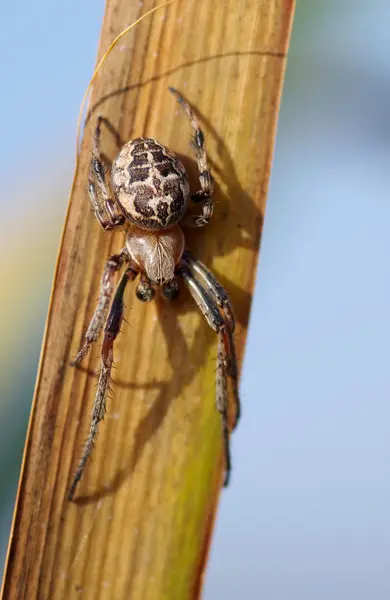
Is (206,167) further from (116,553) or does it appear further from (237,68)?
(116,553)

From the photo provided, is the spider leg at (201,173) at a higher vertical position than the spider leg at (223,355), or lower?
higher

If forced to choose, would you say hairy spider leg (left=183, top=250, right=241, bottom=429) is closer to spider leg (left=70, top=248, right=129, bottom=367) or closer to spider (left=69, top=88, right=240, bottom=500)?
spider (left=69, top=88, right=240, bottom=500)

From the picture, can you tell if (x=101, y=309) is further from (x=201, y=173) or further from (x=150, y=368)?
(x=201, y=173)

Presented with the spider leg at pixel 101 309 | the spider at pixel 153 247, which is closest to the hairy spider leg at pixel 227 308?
the spider at pixel 153 247

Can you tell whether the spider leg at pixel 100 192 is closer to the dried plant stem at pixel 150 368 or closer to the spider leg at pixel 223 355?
the dried plant stem at pixel 150 368

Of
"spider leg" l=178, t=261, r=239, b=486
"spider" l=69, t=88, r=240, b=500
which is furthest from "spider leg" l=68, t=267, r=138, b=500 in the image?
"spider leg" l=178, t=261, r=239, b=486

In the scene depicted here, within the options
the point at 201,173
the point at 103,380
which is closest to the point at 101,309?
the point at 103,380
